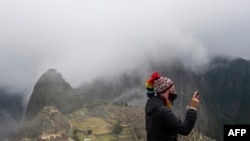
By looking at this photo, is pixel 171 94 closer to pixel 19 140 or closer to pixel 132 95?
pixel 19 140

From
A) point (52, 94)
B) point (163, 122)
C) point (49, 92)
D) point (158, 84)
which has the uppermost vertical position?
point (49, 92)

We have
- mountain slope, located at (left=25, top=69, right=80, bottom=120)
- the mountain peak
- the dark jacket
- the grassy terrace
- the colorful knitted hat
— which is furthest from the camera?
the mountain peak

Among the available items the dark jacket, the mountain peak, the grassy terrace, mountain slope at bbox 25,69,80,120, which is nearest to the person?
the dark jacket

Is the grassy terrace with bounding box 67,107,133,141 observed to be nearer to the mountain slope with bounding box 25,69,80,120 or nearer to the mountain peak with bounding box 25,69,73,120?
the mountain slope with bounding box 25,69,80,120

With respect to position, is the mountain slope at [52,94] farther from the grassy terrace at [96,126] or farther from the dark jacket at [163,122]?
the dark jacket at [163,122]

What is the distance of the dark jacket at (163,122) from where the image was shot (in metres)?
7.17

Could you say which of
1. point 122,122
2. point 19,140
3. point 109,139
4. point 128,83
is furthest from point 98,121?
point 128,83

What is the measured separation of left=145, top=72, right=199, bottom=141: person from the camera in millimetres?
7211

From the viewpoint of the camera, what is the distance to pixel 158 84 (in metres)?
7.73

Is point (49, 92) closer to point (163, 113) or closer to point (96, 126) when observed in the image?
point (96, 126)

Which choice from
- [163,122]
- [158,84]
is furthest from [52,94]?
[163,122]

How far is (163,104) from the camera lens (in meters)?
7.67

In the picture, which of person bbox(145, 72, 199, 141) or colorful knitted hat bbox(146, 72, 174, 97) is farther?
colorful knitted hat bbox(146, 72, 174, 97)

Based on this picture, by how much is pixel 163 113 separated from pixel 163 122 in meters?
0.15
